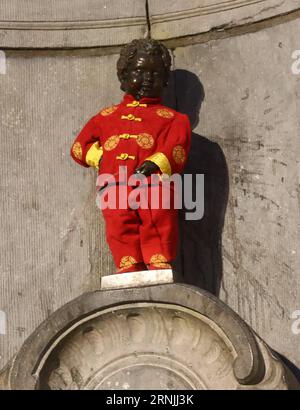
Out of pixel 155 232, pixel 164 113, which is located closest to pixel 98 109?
pixel 164 113

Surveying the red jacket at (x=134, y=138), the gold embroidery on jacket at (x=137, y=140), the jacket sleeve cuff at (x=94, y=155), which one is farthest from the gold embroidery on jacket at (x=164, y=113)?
the jacket sleeve cuff at (x=94, y=155)

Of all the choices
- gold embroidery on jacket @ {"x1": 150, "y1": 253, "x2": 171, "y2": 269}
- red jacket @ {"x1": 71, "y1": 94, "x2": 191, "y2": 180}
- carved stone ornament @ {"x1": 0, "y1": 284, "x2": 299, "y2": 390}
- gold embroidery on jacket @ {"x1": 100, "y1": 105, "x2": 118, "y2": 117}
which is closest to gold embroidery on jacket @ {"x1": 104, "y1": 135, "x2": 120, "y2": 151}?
red jacket @ {"x1": 71, "y1": 94, "x2": 191, "y2": 180}

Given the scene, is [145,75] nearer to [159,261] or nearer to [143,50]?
[143,50]

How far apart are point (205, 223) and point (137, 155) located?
456 millimetres

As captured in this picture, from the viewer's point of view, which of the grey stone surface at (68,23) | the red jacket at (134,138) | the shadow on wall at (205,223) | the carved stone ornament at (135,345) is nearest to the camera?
the carved stone ornament at (135,345)

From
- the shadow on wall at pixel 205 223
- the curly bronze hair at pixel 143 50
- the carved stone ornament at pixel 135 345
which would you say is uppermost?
the curly bronze hair at pixel 143 50

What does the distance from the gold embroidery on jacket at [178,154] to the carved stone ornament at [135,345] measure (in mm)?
538

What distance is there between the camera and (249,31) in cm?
570

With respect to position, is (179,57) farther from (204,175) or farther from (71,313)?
(71,313)

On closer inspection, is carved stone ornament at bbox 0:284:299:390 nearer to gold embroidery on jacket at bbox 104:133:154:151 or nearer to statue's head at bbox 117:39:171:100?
gold embroidery on jacket at bbox 104:133:154:151

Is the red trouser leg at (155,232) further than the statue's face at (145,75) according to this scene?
No

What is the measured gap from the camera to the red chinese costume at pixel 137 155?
5.08 meters

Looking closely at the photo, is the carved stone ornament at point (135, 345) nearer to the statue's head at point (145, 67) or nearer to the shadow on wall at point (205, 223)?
the shadow on wall at point (205, 223)
